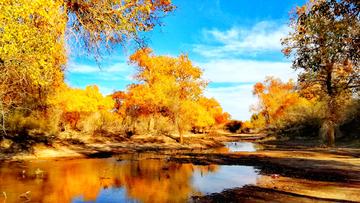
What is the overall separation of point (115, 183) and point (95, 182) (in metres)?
1.04

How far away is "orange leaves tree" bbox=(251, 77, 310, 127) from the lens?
145ft

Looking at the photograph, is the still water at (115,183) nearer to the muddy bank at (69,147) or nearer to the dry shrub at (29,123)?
the muddy bank at (69,147)

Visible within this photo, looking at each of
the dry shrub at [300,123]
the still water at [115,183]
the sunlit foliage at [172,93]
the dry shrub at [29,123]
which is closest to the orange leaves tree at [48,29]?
the still water at [115,183]

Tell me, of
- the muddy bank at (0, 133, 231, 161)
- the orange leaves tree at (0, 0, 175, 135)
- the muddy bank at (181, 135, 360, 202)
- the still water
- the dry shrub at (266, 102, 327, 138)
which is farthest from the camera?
the dry shrub at (266, 102, 327, 138)

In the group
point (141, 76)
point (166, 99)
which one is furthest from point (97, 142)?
point (141, 76)

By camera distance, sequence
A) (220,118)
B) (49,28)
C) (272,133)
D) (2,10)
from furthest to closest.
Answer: (220,118)
(272,133)
(49,28)
(2,10)

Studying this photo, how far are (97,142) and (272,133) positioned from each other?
31.5 metres

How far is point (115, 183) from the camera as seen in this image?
1082 cm

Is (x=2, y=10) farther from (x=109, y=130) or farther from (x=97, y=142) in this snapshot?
(x=109, y=130)

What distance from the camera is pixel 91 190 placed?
31.7 ft

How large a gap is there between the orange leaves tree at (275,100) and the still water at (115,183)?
1243 inches

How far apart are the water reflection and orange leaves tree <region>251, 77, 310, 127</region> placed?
1236 inches

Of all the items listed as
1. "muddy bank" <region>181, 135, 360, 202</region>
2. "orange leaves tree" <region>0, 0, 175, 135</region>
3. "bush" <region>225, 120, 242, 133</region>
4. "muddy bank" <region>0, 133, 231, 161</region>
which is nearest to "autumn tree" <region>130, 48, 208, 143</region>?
"muddy bank" <region>0, 133, 231, 161</region>

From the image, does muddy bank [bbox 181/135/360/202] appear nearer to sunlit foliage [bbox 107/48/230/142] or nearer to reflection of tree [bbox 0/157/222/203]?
reflection of tree [bbox 0/157/222/203]
